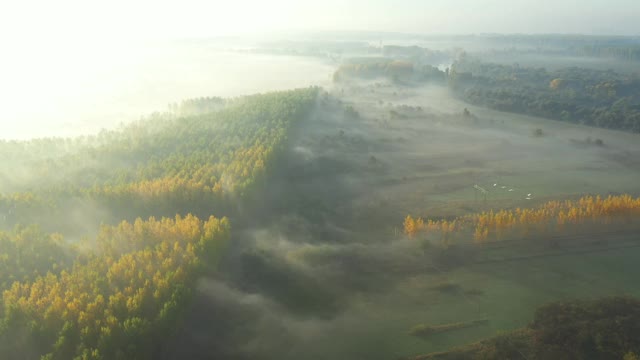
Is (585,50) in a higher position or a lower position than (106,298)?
higher

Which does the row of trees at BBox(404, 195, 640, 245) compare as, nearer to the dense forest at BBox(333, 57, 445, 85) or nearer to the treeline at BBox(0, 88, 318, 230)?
the treeline at BBox(0, 88, 318, 230)

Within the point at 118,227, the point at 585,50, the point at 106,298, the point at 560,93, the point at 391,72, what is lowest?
the point at 106,298

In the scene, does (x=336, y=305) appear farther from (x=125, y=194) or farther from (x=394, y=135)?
(x=394, y=135)

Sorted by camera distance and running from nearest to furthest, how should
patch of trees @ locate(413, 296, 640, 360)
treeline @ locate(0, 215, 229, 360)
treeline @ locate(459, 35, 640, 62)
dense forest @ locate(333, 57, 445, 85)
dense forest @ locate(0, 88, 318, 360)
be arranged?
treeline @ locate(0, 215, 229, 360), dense forest @ locate(0, 88, 318, 360), patch of trees @ locate(413, 296, 640, 360), dense forest @ locate(333, 57, 445, 85), treeline @ locate(459, 35, 640, 62)

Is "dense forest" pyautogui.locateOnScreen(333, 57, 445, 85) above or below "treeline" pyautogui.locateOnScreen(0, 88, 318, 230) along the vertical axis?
above

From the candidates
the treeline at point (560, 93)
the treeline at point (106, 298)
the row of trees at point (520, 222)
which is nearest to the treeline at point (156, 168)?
the treeline at point (106, 298)

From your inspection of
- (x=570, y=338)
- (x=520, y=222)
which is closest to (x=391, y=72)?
(x=520, y=222)

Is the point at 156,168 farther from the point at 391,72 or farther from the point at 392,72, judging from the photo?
the point at 391,72

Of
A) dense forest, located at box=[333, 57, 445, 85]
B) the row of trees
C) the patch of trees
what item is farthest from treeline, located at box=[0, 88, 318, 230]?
dense forest, located at box=[333, 57, 445, 85]
